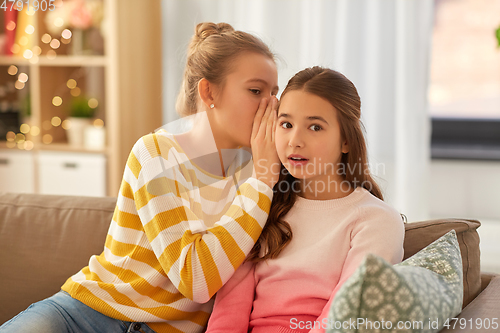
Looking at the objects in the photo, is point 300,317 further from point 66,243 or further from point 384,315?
point 66,243

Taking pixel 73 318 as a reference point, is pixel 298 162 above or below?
above

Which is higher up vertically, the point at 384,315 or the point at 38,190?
the point at 384,315

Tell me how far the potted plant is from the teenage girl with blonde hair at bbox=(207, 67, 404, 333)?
1988 mm

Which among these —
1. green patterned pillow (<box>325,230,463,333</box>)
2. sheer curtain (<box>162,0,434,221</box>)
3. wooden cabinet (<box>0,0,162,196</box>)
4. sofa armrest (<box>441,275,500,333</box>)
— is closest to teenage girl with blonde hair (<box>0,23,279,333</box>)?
green patterned pillow (<box>325,230,463,333</box>)

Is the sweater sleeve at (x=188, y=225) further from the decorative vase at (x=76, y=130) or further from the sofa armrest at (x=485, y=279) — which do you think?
the decorative vase at (x=76, y=130)

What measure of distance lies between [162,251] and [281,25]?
194 cm

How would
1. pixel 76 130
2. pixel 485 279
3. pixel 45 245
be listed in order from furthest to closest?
pixel 76 130
pixel 45 245
pixel 485 279

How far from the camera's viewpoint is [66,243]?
144 centimetres

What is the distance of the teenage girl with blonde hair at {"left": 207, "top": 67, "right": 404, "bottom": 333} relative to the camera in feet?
3.49

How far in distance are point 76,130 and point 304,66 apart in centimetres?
139

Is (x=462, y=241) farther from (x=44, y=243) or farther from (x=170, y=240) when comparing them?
(x=44, y=243)

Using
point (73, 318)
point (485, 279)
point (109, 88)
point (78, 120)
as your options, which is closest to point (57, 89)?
point (78, 120)

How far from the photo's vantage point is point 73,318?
115 cm

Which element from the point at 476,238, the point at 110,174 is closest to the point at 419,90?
the point at 476,238
